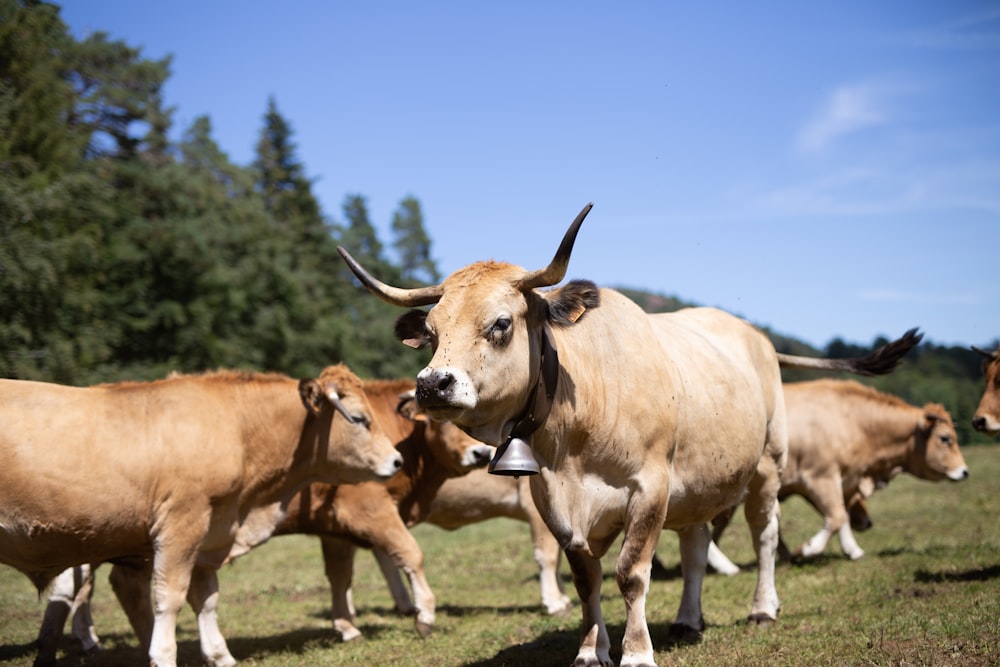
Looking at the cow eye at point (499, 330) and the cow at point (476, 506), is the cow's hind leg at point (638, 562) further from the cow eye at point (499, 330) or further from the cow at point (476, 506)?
the cow at point (476, 506)

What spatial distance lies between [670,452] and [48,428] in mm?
4616

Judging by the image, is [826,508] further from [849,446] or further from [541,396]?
[541,396]

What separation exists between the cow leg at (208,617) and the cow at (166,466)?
2 cm

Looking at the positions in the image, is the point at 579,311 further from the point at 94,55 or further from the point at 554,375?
the point at 94,55

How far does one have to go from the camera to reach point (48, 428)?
262 inches

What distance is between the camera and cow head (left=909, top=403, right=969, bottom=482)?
48.0ft

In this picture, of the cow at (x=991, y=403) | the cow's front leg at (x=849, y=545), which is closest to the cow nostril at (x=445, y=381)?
the cow at (x=991, y=403)

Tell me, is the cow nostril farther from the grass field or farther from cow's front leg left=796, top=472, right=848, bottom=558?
cow's front leg left=796, top=472, right=848, bottom=558

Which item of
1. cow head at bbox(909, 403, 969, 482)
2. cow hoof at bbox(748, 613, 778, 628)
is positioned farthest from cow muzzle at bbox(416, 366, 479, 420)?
cow head at bbox(909, 403, 969, 482)

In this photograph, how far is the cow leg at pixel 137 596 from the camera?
8070 mm

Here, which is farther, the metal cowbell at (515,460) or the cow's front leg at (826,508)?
the cow's front leg at (826,508)

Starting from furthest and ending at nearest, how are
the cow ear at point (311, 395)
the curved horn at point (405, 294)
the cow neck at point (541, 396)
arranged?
the cow ear at point (311, 395)
the curved horn at point (405, 294)
the cow neck at point (541, 396)

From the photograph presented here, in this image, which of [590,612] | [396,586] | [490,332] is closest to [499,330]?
[490,332]

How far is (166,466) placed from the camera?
719cm
